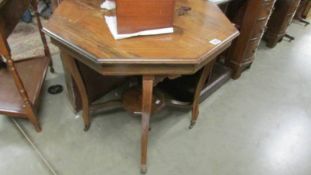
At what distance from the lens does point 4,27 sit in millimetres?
1250

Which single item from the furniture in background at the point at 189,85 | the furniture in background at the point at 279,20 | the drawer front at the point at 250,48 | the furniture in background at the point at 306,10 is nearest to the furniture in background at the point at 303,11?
the furniture in background at the point at 306,10

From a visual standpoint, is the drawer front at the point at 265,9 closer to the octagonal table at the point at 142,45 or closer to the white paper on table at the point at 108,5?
the octagonal table at the point at 142,45

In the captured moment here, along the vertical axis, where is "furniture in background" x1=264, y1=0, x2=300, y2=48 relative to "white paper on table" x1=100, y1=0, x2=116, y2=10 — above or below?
below

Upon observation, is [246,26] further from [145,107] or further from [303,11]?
[303,11]

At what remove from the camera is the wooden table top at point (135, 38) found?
3.39 ft

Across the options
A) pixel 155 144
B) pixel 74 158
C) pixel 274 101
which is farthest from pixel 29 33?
pixel 274 101

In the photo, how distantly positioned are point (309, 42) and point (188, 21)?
230 cm

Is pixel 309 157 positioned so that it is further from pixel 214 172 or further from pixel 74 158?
pixel 74 158

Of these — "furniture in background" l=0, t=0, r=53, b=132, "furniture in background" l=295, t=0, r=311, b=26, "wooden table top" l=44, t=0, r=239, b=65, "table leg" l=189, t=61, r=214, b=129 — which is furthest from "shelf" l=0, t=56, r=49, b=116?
"furniture in background" l=295, t=0, r=311, b=26

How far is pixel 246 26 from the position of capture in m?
2.00

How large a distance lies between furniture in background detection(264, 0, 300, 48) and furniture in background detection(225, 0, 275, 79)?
603mm

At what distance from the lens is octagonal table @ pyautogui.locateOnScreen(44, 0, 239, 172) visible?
1036 mm

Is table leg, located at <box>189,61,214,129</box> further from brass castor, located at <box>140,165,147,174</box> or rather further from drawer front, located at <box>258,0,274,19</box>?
drawer front, located at <box>258,0,274,19</box>

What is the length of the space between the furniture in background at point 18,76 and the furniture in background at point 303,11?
3.06m
